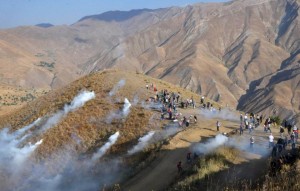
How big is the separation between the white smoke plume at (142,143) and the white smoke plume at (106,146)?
3121mm

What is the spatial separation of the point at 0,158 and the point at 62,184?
11321mm

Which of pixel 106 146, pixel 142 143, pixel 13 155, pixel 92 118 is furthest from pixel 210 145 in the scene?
pixel 13 155

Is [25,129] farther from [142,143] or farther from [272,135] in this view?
[272,135]

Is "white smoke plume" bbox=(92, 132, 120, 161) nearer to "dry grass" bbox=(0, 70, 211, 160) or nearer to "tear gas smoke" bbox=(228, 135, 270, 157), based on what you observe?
"dry grass" bbox=(0, 70, 211, 160)

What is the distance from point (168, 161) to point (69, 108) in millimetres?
21713

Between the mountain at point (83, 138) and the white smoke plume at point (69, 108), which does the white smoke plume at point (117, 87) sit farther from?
the white smoke plume at point (69, 108)

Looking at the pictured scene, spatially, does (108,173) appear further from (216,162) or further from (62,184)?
(216,162)

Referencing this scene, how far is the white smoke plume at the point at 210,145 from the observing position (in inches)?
1375

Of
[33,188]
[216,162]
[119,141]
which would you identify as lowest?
[33,188]

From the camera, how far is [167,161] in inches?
1464

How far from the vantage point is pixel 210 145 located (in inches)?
1421

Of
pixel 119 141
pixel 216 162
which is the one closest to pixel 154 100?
pixel 119 141

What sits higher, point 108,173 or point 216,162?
point 216,162

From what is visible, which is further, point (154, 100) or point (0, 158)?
point (154, 100)
